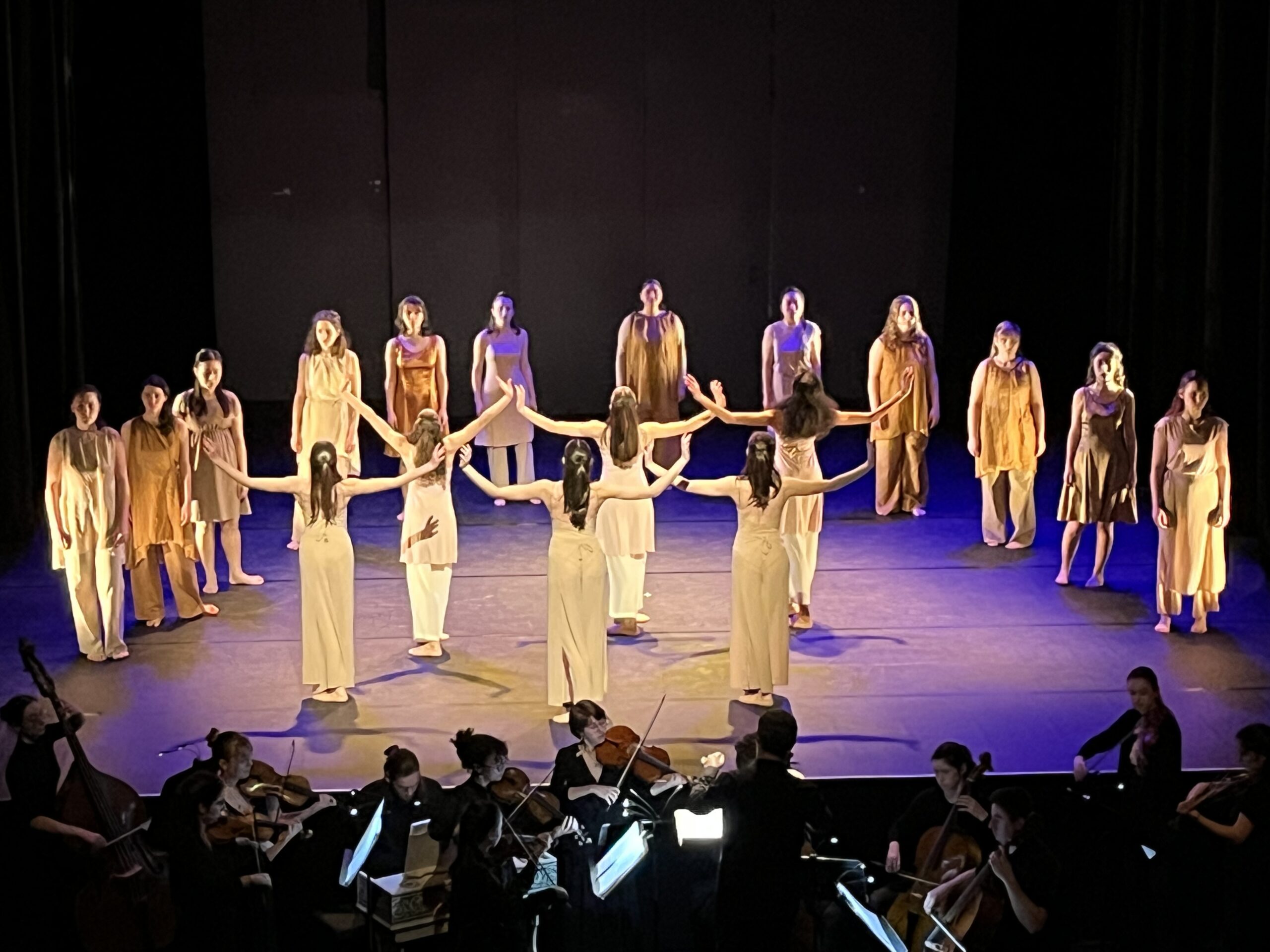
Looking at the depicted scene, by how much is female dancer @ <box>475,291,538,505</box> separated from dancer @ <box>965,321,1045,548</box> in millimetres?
2803

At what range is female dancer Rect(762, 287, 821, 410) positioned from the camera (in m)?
11.3

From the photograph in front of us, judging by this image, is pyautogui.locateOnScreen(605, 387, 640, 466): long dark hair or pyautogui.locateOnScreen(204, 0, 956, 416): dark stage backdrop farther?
pyautogui.locateOnScreen(204, 0, 956, 416): dark stage backdrop

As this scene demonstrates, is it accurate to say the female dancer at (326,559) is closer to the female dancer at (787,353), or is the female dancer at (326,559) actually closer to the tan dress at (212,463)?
the tan dress at (212,463)

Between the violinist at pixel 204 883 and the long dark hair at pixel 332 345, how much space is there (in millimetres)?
4821

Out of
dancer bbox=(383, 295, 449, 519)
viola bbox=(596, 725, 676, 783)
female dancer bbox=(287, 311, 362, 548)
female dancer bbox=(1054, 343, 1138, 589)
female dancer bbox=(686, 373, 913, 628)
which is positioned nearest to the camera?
viola bbox=(596, 725, 676, 783)

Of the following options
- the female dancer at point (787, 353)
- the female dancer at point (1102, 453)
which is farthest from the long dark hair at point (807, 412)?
the female dancer at point (787, 353)

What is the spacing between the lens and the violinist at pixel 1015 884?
555 cm

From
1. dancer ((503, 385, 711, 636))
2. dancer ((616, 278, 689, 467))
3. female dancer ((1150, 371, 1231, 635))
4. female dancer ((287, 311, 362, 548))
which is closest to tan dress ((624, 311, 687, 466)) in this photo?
dancer ((616, 278, 689, 467))

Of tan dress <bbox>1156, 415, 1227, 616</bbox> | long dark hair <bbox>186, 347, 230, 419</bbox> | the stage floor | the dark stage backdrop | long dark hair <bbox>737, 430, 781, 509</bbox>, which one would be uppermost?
the dark stage backdrop

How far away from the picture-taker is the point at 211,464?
955cm

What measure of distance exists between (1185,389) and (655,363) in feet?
13.0

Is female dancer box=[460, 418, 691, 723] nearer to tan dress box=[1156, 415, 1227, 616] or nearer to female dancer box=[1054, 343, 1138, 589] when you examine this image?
tan dress box=[1156, 415, 1227, 616]

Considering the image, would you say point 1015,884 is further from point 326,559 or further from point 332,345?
point 332,345

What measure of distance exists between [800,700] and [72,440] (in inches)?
142
